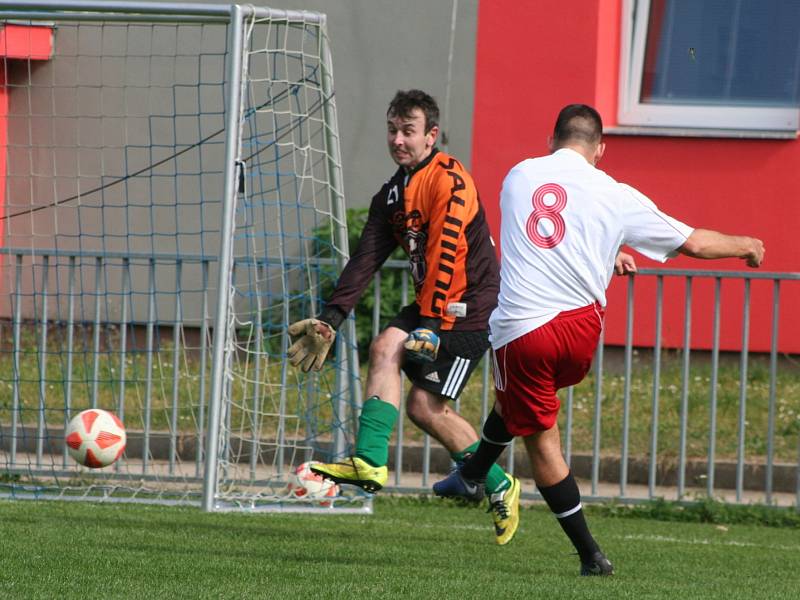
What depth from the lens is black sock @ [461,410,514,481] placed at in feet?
21.0

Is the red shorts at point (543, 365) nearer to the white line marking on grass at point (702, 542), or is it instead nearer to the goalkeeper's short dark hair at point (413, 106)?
the goalkeeper's short dark hair at point (413, 106)

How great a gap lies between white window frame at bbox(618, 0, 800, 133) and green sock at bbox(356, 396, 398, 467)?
633 centimetres

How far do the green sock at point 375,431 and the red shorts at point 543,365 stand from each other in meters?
0.72

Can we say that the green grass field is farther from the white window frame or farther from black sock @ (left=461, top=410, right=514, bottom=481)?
the white window frame

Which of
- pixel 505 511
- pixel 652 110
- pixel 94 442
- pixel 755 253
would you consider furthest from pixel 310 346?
pixel 652 110

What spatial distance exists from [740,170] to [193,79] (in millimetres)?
4910

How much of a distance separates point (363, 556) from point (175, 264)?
11.7 feet

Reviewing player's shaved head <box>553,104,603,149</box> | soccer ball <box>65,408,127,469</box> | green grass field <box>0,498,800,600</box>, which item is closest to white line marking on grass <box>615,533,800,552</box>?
green grass field <box>0,498,800,600</box>

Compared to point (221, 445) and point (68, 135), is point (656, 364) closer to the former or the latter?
point (221, 445)

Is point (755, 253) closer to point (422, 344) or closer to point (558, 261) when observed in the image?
point (558, 261)

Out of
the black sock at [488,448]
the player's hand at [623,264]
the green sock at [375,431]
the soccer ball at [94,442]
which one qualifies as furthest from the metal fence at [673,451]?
the player's hand at [623,264]

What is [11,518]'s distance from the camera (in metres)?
7.25

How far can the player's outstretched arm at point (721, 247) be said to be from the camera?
5.73 m

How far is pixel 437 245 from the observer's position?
6727 millimetres
